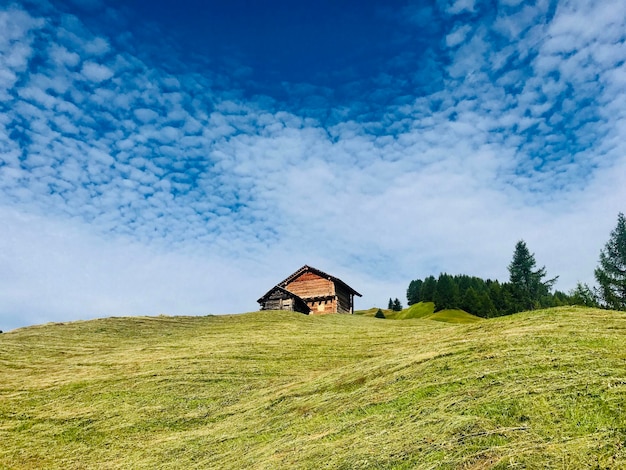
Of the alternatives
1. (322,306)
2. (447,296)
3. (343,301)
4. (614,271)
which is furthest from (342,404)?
(447,296)

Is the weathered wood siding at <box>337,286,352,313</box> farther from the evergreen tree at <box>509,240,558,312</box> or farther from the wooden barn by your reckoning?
the evergreen tree at <box>509,240,558,312</box>

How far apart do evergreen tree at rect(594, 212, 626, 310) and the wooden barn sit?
2914 centimetres

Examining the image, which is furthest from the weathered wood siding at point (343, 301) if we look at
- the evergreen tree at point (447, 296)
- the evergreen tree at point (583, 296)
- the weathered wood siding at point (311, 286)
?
the evergreen tree at point (447, 296)

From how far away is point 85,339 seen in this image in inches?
1147

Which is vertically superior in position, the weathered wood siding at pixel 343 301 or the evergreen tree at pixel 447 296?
the evergreen tree at pixel 447 296

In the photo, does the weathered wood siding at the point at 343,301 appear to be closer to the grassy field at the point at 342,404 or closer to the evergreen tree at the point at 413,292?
the grassy field at the point at 342,404

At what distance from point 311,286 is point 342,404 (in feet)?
135

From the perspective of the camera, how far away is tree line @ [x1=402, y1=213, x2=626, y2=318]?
54.3m

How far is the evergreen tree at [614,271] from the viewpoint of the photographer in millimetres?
52906

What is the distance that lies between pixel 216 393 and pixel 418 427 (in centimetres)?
896

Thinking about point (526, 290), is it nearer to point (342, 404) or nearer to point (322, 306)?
point (322, 306)

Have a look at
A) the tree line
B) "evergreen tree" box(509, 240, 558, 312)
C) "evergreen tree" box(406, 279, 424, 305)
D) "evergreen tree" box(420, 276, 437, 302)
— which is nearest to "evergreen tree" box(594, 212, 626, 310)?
the tree line

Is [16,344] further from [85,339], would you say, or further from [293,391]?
[293,391]

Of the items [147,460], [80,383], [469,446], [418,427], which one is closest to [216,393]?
[147,460]
